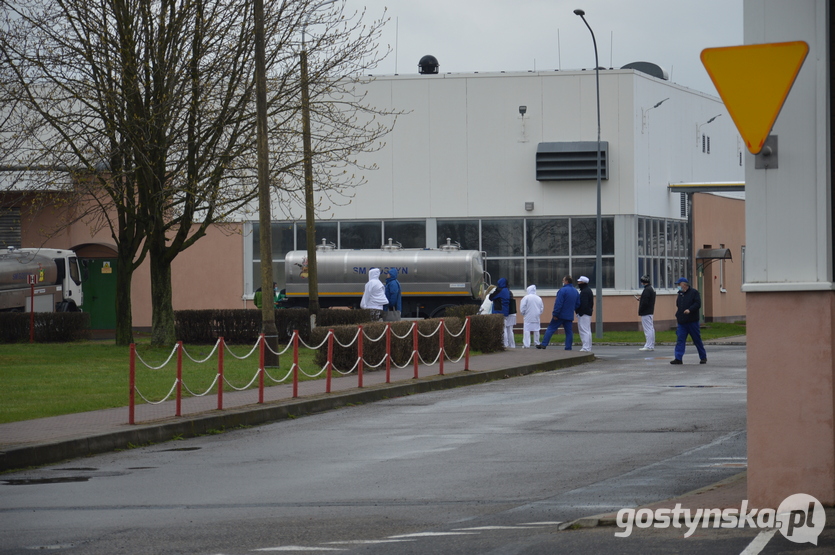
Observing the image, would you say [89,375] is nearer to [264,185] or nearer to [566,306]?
[264,185]

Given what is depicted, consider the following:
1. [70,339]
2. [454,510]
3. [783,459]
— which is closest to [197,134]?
[70,339]

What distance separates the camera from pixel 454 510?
330 inches

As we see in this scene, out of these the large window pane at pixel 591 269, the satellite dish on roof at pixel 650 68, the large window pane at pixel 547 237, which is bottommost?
the large window pane at pixel 591 269

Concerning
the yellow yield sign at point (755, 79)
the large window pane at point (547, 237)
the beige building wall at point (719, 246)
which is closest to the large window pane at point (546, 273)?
the large window pane at point (547, 237)

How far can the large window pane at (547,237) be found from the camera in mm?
43312

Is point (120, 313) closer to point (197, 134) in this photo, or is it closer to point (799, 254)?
point (197, 134)

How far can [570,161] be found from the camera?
4284cm

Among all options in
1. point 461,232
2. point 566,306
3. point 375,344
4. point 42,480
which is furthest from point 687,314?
point 461,232

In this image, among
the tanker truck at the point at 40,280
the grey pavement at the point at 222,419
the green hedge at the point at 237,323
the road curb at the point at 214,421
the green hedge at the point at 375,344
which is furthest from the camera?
the tanker truck at the point at 40,280

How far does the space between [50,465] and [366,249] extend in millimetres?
30531

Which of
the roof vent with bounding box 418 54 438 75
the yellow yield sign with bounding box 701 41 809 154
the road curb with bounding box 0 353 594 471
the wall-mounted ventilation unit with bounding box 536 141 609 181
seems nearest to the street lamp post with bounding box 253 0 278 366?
the road curb with bounding box 0 353 594 471

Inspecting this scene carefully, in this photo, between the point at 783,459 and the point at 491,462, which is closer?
the point at 783,459

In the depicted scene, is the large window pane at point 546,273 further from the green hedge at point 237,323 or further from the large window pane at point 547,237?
the green hedge at point 237,323

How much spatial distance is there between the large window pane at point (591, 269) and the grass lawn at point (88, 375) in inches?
682
